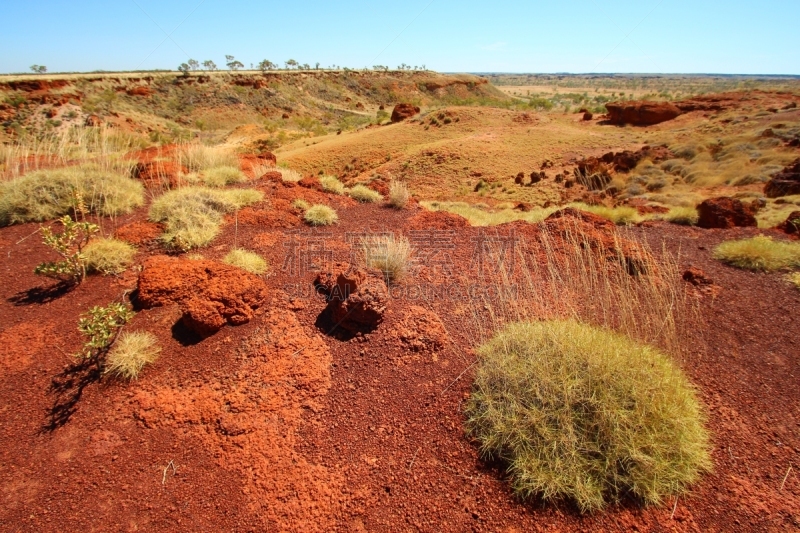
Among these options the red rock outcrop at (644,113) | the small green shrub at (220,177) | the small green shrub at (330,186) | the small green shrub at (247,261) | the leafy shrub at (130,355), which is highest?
the red rock outcrop at (644,113)

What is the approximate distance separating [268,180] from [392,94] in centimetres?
5112

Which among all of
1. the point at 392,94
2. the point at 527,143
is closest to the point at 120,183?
the point at 527,143

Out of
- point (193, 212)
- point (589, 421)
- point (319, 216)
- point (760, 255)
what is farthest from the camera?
point (319, 216)

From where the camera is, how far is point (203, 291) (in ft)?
12.2

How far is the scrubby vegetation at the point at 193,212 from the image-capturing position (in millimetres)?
5020

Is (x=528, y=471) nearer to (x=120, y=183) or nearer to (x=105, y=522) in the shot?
(x=105, y=522)

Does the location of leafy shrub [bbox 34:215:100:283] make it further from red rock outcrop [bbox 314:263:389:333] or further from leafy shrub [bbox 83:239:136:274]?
red rock outcrop [bbox 314:263:389:333]

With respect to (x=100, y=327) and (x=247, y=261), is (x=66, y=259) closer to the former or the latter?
(x=100, y=327)

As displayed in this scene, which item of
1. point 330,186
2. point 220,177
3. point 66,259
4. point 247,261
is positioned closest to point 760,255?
point 247,261

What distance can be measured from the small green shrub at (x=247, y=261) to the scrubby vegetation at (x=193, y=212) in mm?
746

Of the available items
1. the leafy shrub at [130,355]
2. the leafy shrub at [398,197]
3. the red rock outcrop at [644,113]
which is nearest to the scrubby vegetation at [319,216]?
the leafy shrub at [398,197]

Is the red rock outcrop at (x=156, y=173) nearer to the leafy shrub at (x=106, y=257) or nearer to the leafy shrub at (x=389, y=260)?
the leafy shrub at (x=106, y=257)

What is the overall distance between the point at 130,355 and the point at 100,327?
1.05 ft

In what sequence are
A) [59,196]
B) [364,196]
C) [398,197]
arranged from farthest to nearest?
[364,196]
[398,197]
[59,196]
